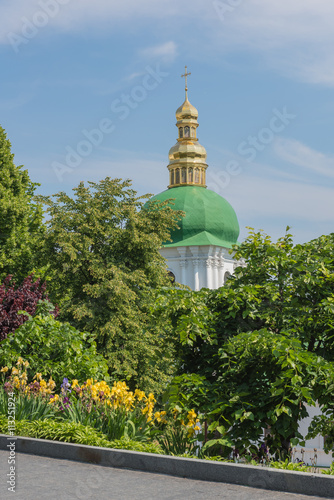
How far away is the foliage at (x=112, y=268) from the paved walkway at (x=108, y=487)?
521 inches

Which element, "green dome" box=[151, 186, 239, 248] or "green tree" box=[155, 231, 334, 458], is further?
"green dome" box=[151, 186, 239, 248]

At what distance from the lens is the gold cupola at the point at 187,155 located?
53719 millimetres

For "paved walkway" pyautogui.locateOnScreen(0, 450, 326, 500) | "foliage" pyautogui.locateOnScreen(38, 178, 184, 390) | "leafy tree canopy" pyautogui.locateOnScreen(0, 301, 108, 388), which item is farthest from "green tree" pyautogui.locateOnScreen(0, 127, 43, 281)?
"paved walkway" pyautogui.locateOnScreen(0, 450, 326, 500)

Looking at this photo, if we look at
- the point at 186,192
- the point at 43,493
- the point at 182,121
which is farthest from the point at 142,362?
the point at 182,121

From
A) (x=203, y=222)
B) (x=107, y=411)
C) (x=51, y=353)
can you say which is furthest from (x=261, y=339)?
(x=203, y=222)

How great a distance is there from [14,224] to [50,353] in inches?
554

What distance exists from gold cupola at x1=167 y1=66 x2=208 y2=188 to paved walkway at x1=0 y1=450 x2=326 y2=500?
47.5m

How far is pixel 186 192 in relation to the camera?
49.3 m

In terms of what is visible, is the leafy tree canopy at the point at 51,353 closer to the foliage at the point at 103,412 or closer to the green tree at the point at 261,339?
the foliage at the point at 103,412

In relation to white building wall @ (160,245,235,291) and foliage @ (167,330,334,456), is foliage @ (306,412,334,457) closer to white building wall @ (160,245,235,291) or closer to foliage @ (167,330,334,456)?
foliage @ (167,330,334,456)

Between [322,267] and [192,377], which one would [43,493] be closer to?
[192,377]

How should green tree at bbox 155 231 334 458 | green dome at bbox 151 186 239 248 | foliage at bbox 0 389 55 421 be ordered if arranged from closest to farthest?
green tree at bbox 155 231 334 458 → foliage at bbox 0 389 55 421 → green dome at bbox 151 186 239 248

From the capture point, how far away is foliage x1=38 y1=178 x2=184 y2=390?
20.4m

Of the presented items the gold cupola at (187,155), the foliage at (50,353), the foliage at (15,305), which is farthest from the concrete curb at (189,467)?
the gold cupola at (187,155)
